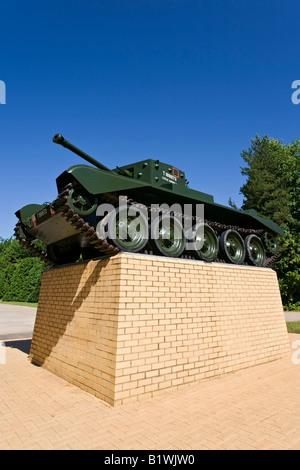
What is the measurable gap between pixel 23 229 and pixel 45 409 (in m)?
4.18

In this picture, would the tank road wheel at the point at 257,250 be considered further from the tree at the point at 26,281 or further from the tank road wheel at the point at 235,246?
the tree at the point at 26,281

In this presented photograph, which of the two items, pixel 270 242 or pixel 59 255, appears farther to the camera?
pixel 270 242

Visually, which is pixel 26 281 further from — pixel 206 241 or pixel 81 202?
pixel 81 202

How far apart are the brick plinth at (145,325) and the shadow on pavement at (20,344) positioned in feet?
6.81

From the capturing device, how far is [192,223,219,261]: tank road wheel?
696 cm

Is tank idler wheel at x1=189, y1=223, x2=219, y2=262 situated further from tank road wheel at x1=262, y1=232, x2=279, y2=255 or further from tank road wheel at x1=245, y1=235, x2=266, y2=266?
tank road wheel at x1=262, y1=232, x2=279, y2=255

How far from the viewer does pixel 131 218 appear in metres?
5.88

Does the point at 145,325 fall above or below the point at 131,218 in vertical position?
below

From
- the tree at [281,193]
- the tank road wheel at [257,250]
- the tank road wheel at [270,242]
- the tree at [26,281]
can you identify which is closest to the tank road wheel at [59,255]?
the tank road wheel at [257,250]

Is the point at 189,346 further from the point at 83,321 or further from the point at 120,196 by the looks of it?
the point at 120,196

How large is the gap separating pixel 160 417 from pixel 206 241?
4368mm

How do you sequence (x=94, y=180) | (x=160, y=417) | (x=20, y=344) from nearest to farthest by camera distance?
(x=160, y=417), (x=94, y=180), (x=20, y=344)

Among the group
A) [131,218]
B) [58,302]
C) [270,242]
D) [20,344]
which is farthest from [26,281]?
[131,218]
